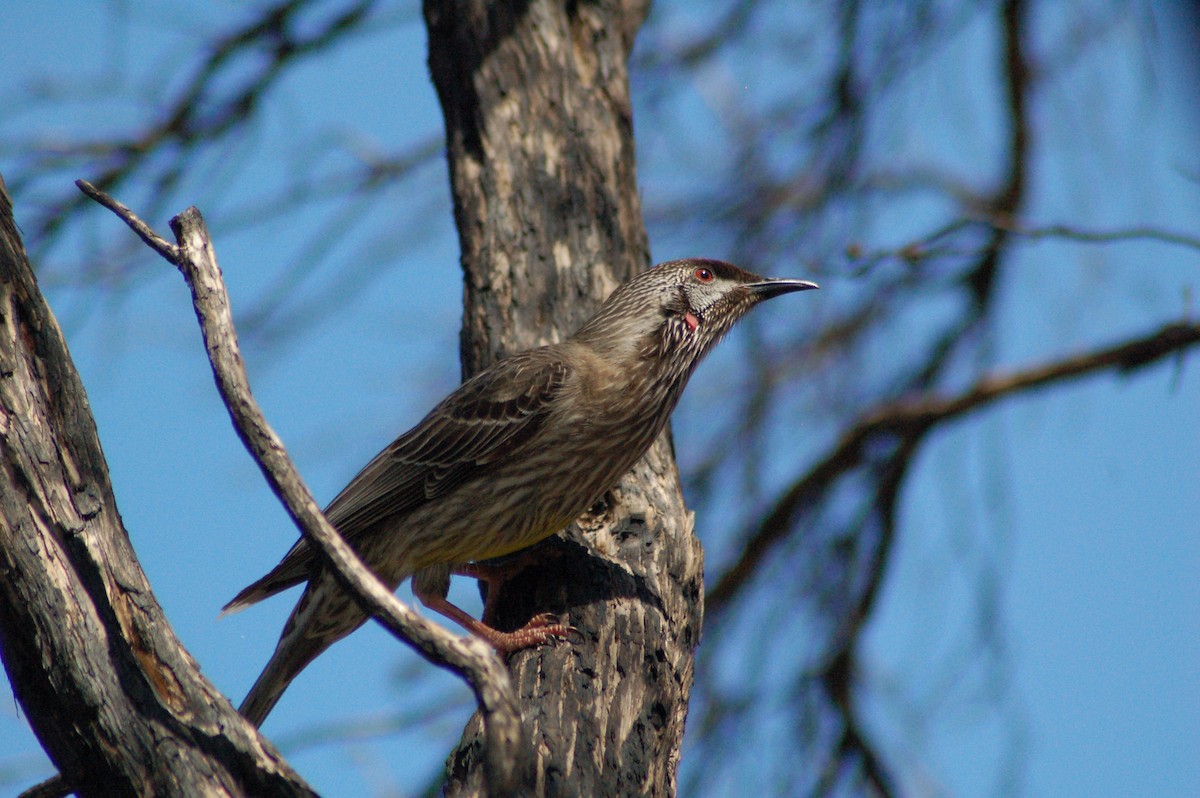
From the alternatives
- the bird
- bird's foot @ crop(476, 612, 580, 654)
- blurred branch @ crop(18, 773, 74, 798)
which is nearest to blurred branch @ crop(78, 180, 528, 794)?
blurred branch @ crop(18, 773, 74, 798)

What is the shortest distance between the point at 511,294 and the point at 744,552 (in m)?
2.08

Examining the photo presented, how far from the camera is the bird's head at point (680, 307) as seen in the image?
4648mm

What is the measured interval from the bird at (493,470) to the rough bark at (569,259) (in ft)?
0.59

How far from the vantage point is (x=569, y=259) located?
190 inches

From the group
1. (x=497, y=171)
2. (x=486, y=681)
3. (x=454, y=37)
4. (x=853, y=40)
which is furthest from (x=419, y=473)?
(x=853, y=40)

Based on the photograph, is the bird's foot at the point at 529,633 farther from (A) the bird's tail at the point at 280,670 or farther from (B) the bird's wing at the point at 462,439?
(A) the bird's tail at the point at 280,670

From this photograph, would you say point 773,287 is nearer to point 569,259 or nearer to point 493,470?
point 569,259

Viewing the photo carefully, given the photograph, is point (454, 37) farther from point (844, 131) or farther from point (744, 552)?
point (744, 552)

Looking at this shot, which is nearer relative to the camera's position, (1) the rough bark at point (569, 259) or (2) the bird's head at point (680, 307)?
(1) the rough bark at point (569, 259)

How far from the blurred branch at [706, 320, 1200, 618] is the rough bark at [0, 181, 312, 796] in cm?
371

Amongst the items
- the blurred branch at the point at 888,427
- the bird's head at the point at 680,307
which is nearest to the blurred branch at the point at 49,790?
the bird's head at the point at 680,307

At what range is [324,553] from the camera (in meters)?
2.47

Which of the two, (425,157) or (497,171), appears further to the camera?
(425,157)

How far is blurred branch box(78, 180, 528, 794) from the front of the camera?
2262 millimetres
